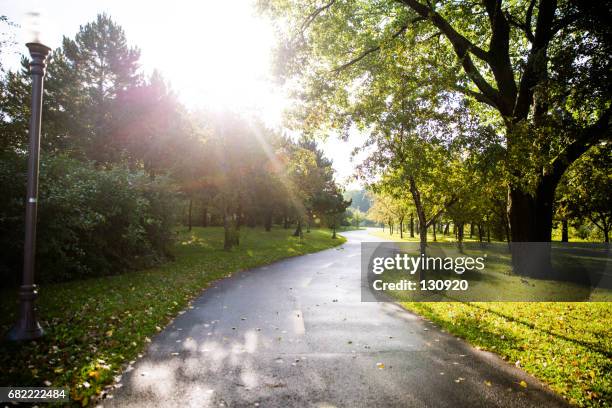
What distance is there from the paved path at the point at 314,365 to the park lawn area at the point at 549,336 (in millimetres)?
405

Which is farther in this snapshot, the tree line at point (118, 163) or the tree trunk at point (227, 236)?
the tree trunk at point (227, 236)

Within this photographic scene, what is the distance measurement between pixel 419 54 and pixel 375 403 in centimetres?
1047

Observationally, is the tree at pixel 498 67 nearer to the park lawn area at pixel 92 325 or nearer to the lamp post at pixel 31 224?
the park lawn area at pixel 92 325

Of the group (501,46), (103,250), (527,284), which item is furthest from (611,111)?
(103,250)

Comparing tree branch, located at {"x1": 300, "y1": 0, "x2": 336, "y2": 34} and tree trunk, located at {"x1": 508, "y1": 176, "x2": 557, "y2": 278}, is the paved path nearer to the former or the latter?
tree trunk, located at {"x1": 508, "y1": 176, "x2": 557, "y2": 278}

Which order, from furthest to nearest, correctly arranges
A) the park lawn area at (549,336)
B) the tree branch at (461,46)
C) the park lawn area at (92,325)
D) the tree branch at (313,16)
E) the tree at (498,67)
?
the tree branch at (313,16) < the tree branch at (461,46) < the tree at (498,67) < the park lawn area at (549,336) < the park lawn area at (92,325)

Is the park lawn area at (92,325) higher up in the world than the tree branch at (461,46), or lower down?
lower down

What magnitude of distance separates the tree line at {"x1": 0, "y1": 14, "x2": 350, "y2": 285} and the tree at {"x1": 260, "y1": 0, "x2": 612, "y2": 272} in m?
3.87

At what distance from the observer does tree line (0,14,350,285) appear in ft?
34.4

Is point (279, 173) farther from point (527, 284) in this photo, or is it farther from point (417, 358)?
point (417, 358)

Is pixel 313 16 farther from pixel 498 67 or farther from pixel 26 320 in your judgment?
pixel 26 320

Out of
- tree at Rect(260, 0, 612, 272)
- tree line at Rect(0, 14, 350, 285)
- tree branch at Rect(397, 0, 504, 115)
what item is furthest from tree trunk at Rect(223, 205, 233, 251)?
tree branch at Rect(397, 0, 504, 115)

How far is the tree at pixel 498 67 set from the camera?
29.0ft

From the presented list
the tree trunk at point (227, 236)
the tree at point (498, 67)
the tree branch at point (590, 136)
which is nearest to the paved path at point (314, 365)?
the tree at point (498, 67)
